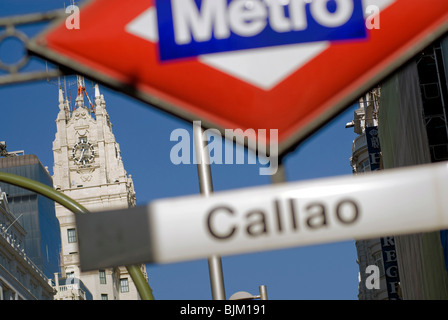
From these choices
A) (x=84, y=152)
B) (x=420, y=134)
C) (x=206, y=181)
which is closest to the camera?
(x=206, y=181)

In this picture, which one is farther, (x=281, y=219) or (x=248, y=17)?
(x=248, y=17)

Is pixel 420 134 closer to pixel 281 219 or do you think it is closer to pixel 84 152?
pixel 281 219

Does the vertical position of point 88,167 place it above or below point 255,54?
above

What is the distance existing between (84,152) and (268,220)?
129557 millimetres

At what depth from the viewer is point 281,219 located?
3633mm

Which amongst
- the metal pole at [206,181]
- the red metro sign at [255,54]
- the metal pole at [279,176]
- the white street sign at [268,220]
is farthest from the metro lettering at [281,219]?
the metal pole at [206,181]

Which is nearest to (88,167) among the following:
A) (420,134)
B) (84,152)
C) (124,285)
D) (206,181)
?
(84,152)

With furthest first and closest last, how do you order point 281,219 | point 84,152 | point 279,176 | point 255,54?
1. point 84,152
2. point 255,54
3. point 279,176
4. point 281,219

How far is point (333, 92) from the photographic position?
12.9 ft

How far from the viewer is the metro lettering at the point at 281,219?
3625 millimetres

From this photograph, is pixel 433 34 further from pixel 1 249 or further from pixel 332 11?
pixel 1 249

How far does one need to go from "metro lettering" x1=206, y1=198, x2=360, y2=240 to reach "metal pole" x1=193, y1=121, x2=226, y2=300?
1.14m
